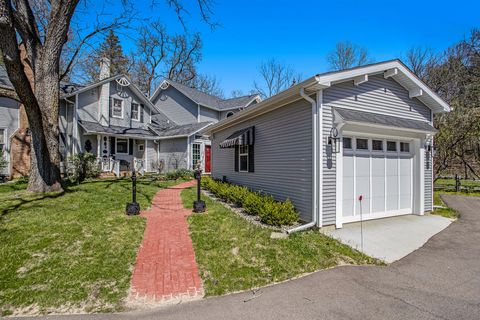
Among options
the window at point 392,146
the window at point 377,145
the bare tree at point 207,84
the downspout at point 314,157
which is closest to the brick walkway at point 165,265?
the downspout at point 314,157

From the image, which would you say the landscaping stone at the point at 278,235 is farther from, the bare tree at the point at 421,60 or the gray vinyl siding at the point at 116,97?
the bare tree at the point at 421,60

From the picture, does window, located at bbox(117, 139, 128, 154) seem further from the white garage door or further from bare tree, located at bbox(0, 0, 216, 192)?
the white garage door

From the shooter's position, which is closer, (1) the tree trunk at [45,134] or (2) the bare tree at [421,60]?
(1) the tree trunk at [45,134]

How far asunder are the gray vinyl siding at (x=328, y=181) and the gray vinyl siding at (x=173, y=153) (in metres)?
13.7

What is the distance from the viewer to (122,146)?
1838 centimetres

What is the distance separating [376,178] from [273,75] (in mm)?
29147

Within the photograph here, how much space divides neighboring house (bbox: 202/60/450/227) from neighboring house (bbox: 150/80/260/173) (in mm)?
10024

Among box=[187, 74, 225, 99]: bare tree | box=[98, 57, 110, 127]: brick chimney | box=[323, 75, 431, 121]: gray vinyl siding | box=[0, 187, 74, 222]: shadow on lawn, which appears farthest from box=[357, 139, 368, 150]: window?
box=[187, 74, 225, 99]: bare tree

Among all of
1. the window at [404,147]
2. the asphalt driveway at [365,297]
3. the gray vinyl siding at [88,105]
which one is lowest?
the asphalt driveway at [365,297]

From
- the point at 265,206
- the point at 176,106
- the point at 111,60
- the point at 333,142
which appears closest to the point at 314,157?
the point at 333,142

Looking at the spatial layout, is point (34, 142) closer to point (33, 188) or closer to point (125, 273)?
Answer: point (33, 188)

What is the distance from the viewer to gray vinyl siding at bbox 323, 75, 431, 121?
6.84 meters

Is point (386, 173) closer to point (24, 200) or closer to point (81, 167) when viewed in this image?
point (24, 200)

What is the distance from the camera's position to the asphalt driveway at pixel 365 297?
316cm
